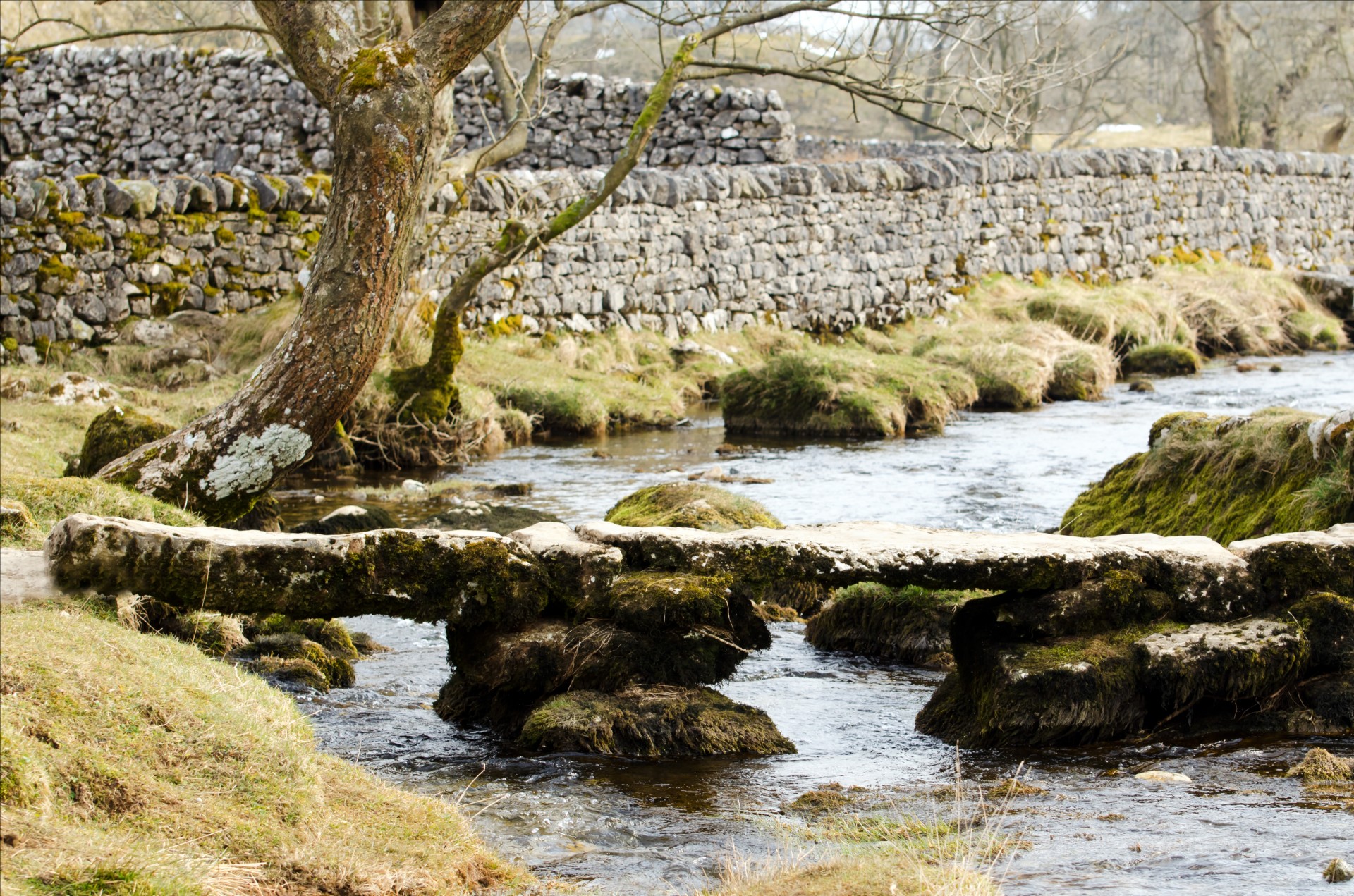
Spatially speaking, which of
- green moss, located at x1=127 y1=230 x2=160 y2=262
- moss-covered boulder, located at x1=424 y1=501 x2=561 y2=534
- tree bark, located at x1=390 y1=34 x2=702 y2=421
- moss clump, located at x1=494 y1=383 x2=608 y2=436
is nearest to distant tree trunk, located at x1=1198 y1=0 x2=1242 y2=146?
moss clump, located at x1=494 y1=383 x2=608 y2=436

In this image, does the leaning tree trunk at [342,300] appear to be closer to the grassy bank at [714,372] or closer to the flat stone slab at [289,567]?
the grassy bank at [714,372]

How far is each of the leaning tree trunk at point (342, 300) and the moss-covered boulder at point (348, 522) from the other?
72 cm

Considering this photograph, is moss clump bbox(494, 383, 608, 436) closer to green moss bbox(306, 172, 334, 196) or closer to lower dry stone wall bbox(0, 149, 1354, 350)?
lower dry stone wall bbox(0, 149, 1354, 350)

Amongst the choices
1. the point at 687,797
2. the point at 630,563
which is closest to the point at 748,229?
the point at 630,563

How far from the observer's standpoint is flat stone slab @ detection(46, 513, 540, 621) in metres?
5.04

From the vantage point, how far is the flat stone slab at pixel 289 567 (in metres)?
5.04

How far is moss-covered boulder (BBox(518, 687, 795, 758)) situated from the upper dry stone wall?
15.8m

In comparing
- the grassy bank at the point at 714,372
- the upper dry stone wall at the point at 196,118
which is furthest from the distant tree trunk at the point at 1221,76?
the upper dry stone wall at the point at 196,118

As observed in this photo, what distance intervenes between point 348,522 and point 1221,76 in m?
27.4

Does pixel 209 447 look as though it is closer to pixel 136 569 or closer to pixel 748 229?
pixel 136 569

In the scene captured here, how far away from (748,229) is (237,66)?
7980 mm

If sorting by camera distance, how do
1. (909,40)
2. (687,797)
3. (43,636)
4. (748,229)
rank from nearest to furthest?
(43,636) < (687,797) < (909,40) < (748,229)

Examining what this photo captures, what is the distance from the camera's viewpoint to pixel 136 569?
5078 millimetres

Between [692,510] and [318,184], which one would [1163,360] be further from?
[692,510]
